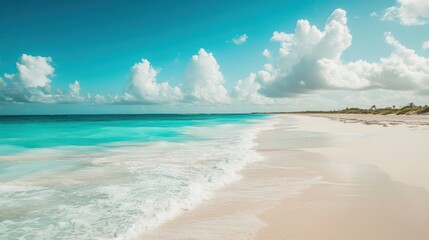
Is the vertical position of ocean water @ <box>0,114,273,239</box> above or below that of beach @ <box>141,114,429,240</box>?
below

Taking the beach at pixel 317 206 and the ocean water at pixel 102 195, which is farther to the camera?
the ocean water at pixel 102 195

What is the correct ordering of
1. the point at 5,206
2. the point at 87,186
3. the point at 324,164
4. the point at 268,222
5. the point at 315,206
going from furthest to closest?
the point at 324,164 → the point at 87,186 → the point at 5,206 → the point at 315,206 → the point at 268,222

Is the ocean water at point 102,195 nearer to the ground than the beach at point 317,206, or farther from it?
nearer to the ground

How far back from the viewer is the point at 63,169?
970cm

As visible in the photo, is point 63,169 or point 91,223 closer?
point 91,223

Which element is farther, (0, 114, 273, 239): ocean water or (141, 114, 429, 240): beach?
(0, 114, 273, 239): ocean water

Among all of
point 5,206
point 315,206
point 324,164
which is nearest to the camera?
point 315,206

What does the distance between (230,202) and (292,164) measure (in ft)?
14.7

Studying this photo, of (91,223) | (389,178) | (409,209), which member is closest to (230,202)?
(91,223)

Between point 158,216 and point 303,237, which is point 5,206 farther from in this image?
point 303,237

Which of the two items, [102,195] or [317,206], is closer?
[317,206]

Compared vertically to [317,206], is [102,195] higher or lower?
lower

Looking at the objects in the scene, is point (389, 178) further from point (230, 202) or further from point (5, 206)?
point (5, 206)

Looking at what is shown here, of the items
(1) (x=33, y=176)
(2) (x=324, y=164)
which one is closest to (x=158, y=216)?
(1) (x=33, y=176)
